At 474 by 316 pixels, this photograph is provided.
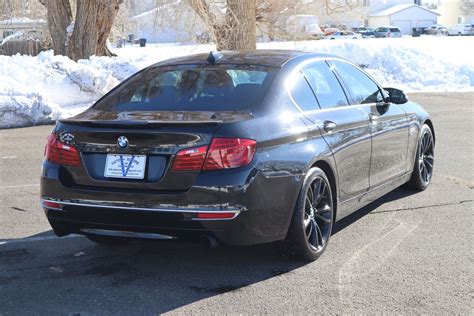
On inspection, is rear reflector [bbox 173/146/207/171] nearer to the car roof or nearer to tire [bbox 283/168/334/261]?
tire [bbox 283/168/334/261]

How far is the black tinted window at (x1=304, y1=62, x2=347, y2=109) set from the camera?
212 inches

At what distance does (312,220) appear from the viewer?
491 centimetres

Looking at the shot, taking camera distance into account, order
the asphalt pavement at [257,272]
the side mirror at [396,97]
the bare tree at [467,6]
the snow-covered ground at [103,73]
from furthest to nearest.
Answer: the bare tree at [467,6] → the snow-covered ground at [103,73] → the side mirror at [396,97] → the asphalt pavement at [257,272]

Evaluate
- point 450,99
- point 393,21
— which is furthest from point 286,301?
point 393,21

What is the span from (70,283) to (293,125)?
1.96 meters

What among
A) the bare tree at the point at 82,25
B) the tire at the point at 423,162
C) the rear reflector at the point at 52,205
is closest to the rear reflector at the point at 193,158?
the rear reflector at the point at 52,205

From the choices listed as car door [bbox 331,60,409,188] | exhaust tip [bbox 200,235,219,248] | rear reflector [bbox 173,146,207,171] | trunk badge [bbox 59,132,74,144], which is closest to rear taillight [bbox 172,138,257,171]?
rear reflector [bbox 173,146,207,171]

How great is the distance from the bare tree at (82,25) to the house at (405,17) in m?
76.8

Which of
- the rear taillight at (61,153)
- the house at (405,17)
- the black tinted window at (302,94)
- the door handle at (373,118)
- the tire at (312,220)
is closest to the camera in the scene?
the rear taillight at (61,153)

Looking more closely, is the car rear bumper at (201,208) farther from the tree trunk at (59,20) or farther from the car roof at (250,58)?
the tree trunk at (59,20)

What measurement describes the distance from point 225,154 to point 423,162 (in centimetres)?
373

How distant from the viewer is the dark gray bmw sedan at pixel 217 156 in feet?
13.8

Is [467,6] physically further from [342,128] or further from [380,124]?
[342,128]

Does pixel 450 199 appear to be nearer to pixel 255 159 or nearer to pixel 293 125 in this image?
pixel 293 125
